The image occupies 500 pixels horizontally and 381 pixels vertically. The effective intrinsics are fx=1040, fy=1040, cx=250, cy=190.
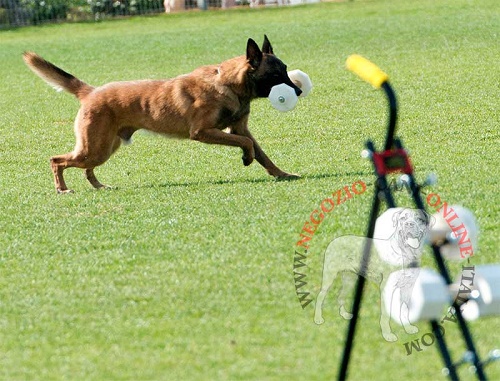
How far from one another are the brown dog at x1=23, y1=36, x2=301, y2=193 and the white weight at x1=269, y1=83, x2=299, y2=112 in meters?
0.04

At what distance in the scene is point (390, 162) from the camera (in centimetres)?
342

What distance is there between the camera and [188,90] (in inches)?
341

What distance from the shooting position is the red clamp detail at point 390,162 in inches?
134

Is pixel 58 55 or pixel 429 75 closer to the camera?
pixel 429 75

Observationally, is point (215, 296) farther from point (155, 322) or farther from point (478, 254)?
point (478, 254)

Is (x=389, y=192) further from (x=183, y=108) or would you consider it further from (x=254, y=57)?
(x=183, y=108)

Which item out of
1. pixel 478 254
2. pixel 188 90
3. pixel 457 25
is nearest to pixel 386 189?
pixel 478 254

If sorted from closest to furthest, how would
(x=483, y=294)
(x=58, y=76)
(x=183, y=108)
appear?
(x=483, y=294), (x=183, y=108), (x=58, y=76)

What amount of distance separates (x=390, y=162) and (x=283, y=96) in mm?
5316

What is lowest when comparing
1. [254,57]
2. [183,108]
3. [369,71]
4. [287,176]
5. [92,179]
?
[92,179]

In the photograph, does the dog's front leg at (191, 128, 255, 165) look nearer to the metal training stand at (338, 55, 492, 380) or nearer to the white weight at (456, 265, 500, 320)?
the metal training stand at (338, 55, 492, 380)

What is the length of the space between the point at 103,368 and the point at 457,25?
16.2 m

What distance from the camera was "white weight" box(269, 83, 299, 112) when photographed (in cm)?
863

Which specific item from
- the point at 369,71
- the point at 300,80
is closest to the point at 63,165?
the point at 300,80
